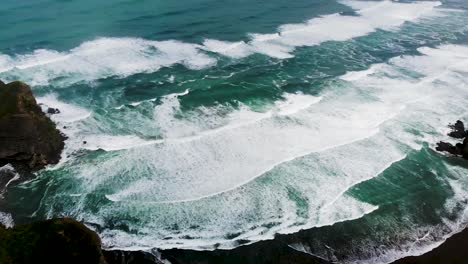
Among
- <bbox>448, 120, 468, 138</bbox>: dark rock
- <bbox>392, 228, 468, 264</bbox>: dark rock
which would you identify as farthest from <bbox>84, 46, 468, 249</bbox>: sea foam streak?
<bbox>392, 228, 468, 264</bbox>: dark rock

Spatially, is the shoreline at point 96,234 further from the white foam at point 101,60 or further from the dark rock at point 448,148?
the white foam at point 101,60

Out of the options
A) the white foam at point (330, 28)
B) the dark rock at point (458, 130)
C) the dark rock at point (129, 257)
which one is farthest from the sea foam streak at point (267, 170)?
the white foam at point (330, 28)

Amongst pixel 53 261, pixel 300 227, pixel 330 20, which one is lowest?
pixel 300 227

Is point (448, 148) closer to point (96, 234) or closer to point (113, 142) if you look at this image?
point (113, 142)

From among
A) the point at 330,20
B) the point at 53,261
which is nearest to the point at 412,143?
the point at 53,261

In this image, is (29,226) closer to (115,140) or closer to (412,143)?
(115,140)

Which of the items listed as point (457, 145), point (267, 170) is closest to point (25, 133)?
point (267, 170)

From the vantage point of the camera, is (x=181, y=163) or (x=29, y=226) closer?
(x=29, y=226)
